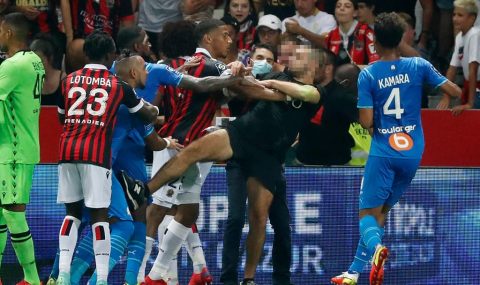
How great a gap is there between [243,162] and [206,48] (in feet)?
3.64

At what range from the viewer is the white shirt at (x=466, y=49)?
15.1m

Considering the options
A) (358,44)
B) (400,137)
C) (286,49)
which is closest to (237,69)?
(286,49)

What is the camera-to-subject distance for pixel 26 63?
1147 cm

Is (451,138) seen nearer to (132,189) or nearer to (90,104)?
(132,189)

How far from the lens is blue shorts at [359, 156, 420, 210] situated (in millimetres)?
11508

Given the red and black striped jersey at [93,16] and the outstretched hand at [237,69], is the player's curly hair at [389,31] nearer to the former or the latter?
the outstretched hand at [237,69]

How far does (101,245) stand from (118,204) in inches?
18.6

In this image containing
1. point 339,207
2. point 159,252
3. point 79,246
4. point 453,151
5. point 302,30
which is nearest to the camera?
point 79,246

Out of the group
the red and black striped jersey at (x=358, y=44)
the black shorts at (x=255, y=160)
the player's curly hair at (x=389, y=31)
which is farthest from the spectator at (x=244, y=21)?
the player's curly hair at (x=389, y=31)

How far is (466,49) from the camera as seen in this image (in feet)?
49.8

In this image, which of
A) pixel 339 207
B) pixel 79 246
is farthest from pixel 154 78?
pixel 339 207

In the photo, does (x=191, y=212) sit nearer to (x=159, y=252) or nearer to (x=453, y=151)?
(x=159, y=252)

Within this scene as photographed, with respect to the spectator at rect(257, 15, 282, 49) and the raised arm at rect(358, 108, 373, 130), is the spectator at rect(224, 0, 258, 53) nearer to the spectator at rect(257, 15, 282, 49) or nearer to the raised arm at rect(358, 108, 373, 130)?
the spectator at rect(257, 15, 282, 49)

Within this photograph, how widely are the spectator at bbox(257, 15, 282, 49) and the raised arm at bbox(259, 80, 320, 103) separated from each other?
3.47 meters
